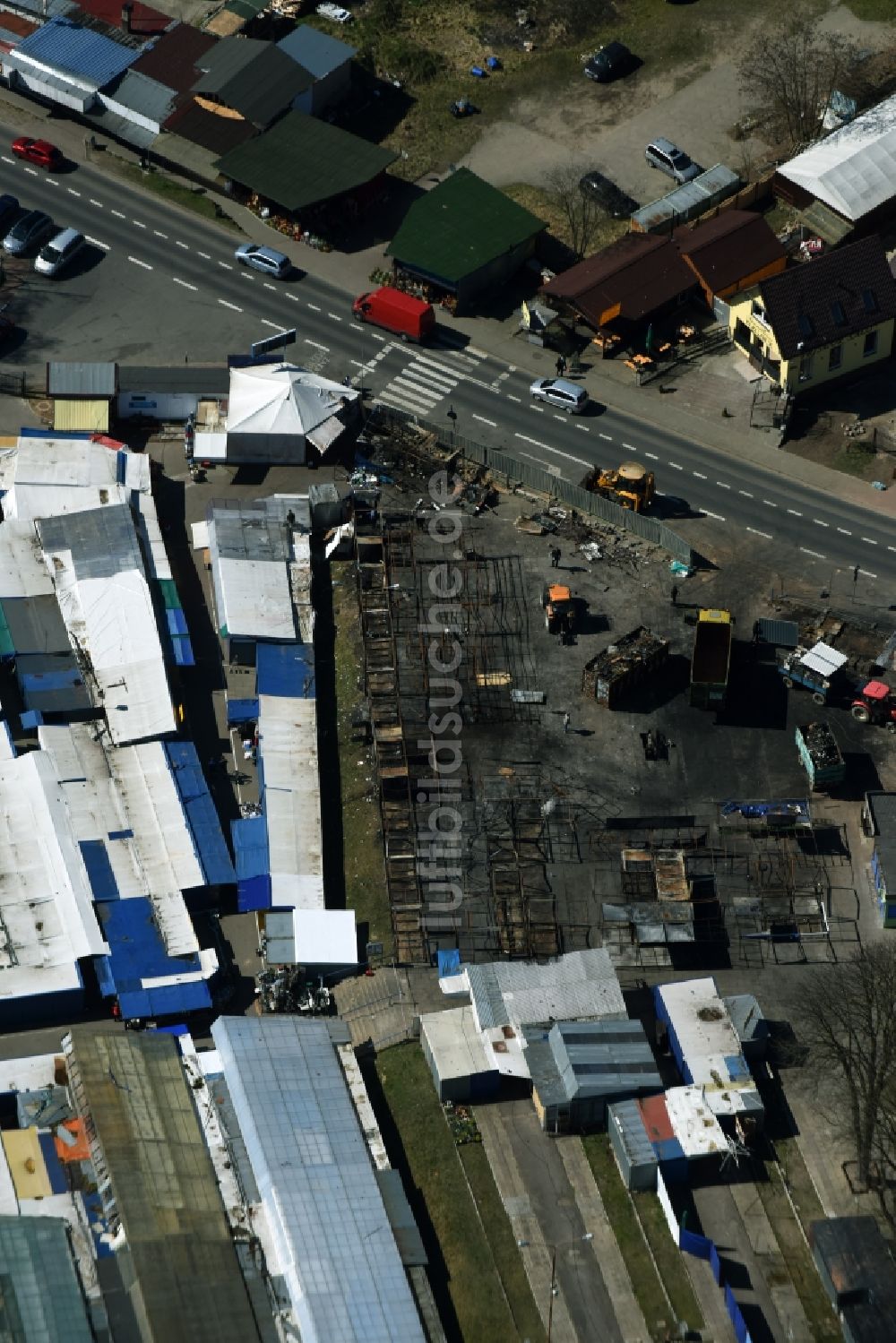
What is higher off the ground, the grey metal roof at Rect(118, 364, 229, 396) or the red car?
the red car

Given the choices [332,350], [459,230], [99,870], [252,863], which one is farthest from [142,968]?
[459,230]

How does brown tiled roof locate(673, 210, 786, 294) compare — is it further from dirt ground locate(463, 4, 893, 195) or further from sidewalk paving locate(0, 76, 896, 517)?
sidewalk paving locate(0, 76, 896, 517)

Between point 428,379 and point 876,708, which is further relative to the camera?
point 428,379

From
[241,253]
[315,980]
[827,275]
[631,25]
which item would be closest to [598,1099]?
[315,980]

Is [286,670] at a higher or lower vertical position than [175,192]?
lower

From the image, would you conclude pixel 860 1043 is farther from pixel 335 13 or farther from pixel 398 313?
pixel 335 13

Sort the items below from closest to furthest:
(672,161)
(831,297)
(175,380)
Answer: (831,297)
(175,380)
(672,161)

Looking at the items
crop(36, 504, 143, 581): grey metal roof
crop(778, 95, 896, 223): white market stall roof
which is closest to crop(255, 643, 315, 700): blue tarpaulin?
crop(36, 504, 143, 581): grey metal roof

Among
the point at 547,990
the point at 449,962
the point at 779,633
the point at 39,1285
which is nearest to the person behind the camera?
the point at 39,1285

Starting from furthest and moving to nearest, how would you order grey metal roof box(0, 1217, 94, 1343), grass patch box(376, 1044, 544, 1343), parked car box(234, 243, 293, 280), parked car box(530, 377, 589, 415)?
parked car box(234, 243, 293, 280), parked car box(530, 377, 589, 415), grass patch box(376, 1044, 544, 1343), grey metal roof box(0, 1217, 94, 1343)
